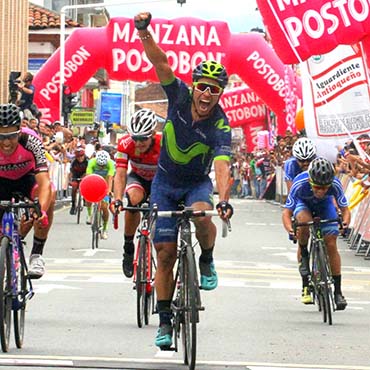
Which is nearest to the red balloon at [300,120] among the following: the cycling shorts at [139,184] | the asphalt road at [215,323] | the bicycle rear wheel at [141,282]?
the asphalt road at [215,323]

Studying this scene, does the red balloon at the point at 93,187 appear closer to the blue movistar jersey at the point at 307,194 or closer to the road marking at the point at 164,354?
the blue movistar jersey at the point at 307,194

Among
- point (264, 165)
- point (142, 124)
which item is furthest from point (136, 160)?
point (264, 165)

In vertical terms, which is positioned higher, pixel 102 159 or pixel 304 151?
pixel 304 151

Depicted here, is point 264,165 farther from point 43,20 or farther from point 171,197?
point 171,197

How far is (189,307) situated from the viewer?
32.3 feet

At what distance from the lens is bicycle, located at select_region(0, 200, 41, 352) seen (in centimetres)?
1060

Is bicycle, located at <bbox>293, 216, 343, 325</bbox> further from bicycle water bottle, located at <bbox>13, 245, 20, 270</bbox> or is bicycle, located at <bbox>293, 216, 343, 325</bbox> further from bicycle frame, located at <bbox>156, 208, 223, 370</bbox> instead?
bicycle frame, located at <bbox>156, 208, 223, 370</bbox>

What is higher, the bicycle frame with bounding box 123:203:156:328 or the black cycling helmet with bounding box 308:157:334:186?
the black cycling helmet with bounding box 308:157:334:186

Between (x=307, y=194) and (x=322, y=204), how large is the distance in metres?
0.19

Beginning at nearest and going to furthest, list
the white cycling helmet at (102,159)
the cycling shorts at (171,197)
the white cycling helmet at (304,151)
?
the cycling shorts at (171,197), the white cycling helmet at (304,151), the white cycling helmet at (102,159)

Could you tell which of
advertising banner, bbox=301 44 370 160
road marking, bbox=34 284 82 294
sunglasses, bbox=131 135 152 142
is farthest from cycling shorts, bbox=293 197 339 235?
advertising banner, bbox=301 44 370 160

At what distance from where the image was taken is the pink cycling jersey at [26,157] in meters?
11.2

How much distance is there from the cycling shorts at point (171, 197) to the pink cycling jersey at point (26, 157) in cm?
103

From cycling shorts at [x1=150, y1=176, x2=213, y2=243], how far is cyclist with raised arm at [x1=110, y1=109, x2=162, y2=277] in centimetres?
225
